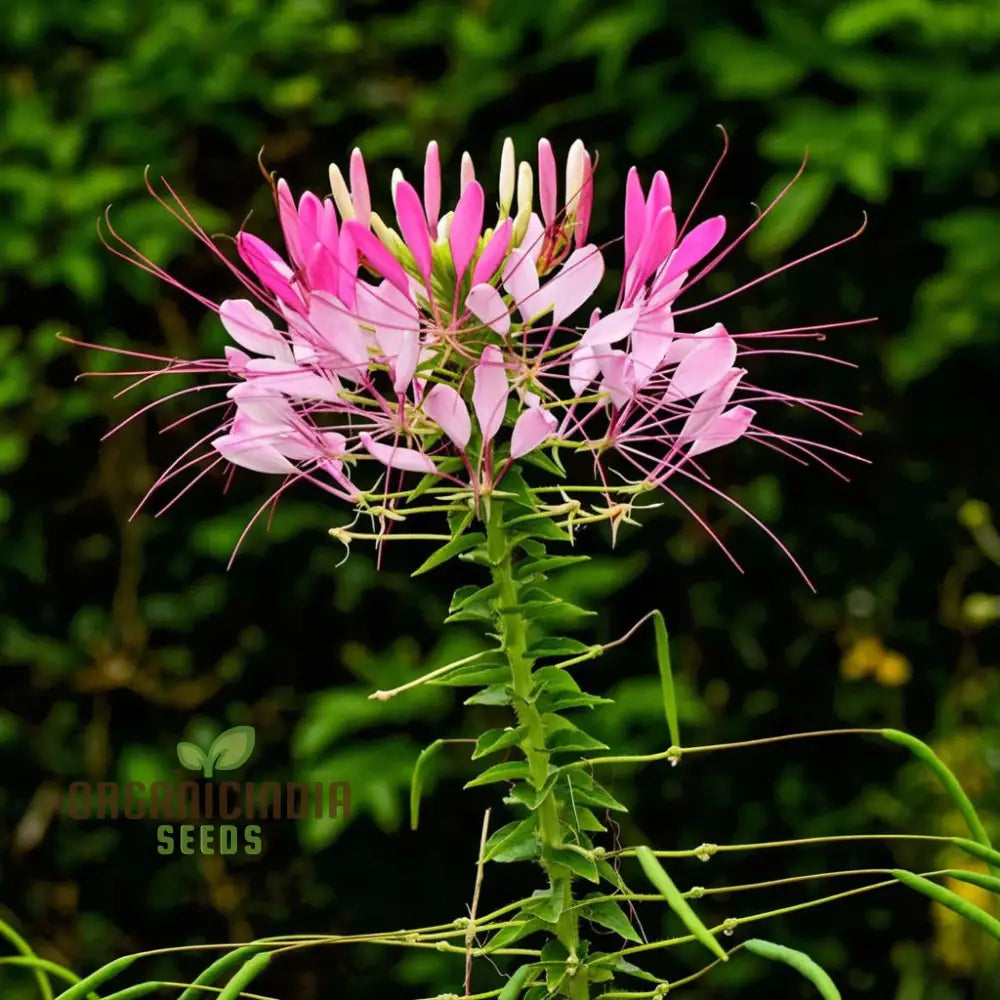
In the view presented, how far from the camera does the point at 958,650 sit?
170 centimetres

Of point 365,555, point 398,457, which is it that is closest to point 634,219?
point 398,457

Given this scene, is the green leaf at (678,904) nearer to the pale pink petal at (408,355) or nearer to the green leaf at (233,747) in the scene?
the pale pink petal at (408,355)

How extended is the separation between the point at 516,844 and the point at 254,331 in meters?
0.25

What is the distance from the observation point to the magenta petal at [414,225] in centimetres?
52

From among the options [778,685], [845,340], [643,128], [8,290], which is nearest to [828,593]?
[778,685]

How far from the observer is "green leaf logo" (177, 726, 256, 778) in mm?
716

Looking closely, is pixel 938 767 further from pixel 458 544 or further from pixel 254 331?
pixel 254 331

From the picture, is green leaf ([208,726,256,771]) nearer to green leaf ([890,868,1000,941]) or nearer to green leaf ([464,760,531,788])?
green leaf ([464,760,531,788])

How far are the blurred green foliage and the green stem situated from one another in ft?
2.99

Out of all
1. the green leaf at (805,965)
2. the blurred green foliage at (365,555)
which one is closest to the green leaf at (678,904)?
the green leaf at (805,965)

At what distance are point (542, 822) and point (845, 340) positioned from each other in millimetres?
1141

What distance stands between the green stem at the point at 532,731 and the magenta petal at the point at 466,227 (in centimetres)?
11

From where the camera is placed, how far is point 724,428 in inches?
22.8

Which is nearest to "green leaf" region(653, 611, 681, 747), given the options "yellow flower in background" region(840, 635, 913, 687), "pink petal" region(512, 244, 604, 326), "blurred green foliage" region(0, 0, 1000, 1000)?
"pink petal" region(512, 244, 604, 326)
